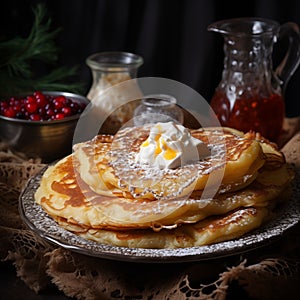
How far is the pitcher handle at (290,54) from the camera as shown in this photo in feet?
7.36

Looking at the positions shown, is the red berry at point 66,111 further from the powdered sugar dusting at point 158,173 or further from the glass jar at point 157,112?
the powdered sugar dusting at point 158,173

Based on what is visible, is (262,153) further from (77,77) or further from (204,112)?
(77,77)

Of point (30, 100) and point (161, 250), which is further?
point (30, 100)

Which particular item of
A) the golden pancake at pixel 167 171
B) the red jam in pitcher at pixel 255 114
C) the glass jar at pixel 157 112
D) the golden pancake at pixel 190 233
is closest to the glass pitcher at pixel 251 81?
the red jam in pitcher at pixel 255 114

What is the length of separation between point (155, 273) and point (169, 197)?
0.58 ft

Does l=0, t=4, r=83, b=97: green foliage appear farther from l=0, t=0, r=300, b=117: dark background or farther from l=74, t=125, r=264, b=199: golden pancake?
l=74, t=125, r=264, b=199: golden pancake

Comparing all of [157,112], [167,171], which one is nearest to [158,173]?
[167,171]

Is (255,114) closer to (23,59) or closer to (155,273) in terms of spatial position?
(155,273)

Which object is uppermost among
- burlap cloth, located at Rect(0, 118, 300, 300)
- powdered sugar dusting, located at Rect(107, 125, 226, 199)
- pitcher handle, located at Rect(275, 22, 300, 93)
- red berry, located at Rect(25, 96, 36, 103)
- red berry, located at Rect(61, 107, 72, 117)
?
pitcher handle, located at Rect(275, 22, 300, 93)

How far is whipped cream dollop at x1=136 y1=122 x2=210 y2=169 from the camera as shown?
5.17ft

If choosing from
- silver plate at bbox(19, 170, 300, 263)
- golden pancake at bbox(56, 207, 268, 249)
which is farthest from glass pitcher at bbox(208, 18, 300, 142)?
golden pancake at bbox(56, 207, 268, 249)

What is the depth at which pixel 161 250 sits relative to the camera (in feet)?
4.66

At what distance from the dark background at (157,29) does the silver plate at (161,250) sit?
4.56 feet

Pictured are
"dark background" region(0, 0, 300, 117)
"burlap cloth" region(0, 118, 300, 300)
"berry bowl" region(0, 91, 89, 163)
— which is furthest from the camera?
"dark background" region(0, 0, 300, 117)
